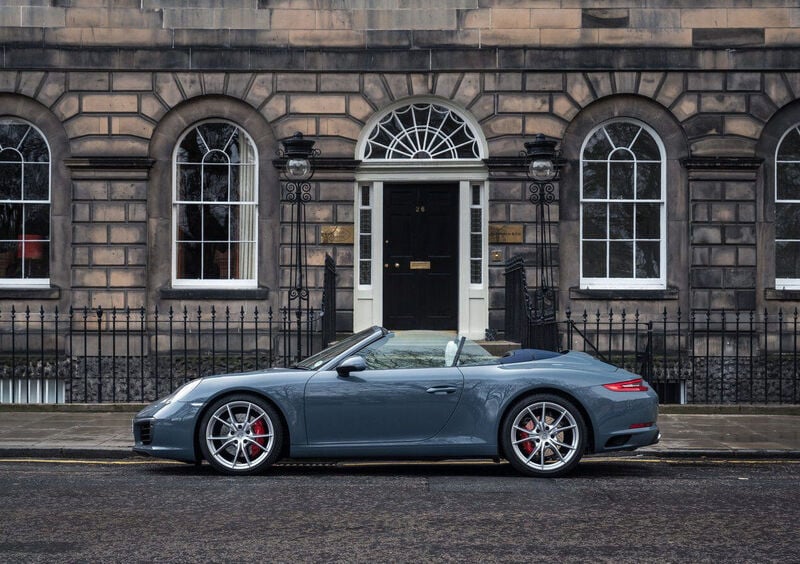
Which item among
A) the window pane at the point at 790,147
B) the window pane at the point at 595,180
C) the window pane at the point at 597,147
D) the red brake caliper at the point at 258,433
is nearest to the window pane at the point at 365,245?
the window pane at the point at 595,180

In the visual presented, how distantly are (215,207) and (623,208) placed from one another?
250 inches

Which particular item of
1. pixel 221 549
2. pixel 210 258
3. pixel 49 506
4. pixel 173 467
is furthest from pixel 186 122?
pixel 221 549

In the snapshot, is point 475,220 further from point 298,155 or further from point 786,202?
point 786,202

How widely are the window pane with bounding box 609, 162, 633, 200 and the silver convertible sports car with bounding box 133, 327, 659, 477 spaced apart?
917 centimetres

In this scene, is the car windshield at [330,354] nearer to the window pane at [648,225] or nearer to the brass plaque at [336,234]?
the brass plaque at [336,234]

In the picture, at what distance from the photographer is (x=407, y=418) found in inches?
385

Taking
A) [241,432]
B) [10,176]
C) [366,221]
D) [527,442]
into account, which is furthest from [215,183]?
[527,442]

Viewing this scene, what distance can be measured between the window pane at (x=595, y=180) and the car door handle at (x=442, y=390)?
9451 millimetres

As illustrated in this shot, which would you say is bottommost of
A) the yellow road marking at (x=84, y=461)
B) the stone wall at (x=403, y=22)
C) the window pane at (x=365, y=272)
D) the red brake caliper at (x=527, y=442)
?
the yellow road marking at (x=84, y=461)

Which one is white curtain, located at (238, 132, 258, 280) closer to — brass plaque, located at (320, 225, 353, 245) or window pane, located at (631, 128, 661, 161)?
brass plaque, located at (320, 225, 353, 245)

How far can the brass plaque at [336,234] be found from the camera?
18359 mm

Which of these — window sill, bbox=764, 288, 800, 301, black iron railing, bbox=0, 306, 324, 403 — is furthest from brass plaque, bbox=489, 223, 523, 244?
window sill, bbox=764, 288, 800, 301

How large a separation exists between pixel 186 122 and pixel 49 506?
1122cm

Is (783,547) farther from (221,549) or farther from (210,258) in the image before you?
(210,258)
